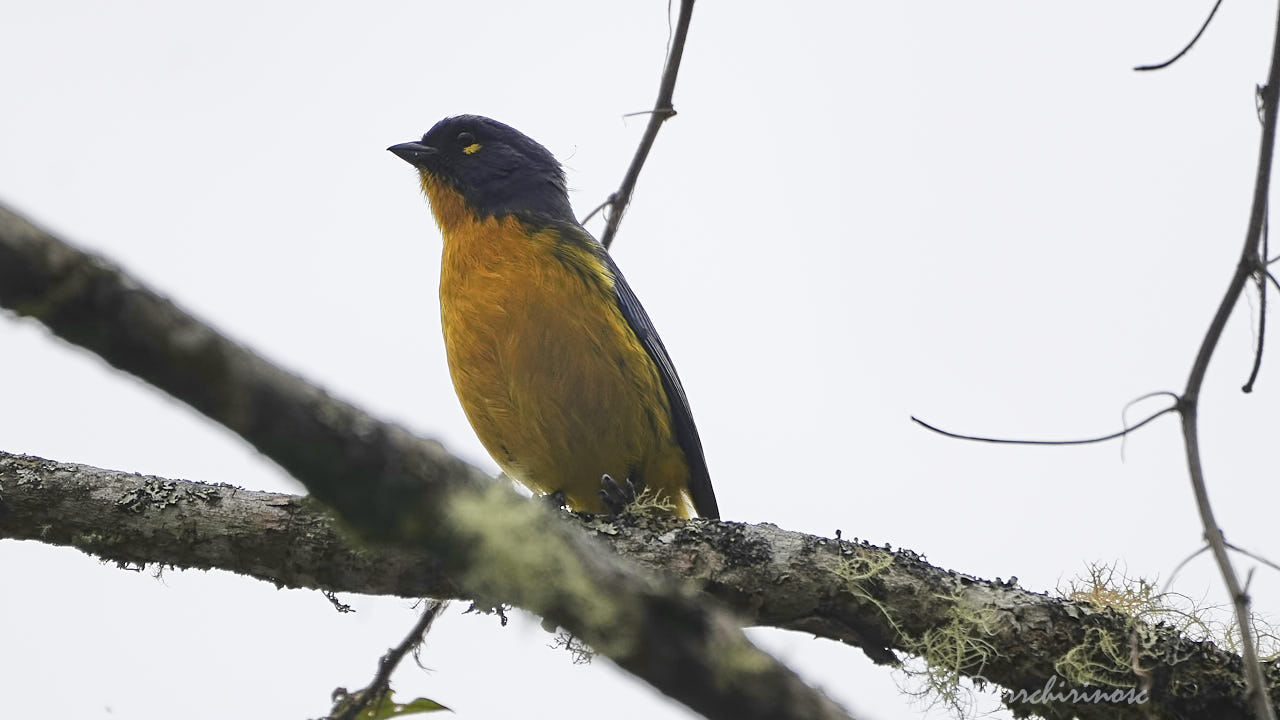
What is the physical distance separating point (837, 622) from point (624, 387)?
5.77 ft

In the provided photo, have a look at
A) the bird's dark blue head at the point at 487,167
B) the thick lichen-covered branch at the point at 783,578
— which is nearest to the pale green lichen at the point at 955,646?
the thick lichen-covered branch at the point at 783,578

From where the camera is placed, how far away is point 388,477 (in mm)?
1240

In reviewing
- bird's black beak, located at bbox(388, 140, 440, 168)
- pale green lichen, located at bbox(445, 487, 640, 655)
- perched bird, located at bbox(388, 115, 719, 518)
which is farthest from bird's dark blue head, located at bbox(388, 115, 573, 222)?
pale green lichen, located at bbox(445, 487, 640, 655)

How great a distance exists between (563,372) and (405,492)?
3678mm

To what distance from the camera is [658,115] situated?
471 cm

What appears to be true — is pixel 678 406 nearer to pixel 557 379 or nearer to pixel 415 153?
pixel 557 379

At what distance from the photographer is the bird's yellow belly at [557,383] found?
16.1 feet

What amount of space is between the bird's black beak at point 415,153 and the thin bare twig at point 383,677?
3.02m

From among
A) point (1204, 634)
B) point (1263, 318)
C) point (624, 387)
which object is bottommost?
point (1204, 634)

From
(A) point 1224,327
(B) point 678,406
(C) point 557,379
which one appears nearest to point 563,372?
(C) point 557,379

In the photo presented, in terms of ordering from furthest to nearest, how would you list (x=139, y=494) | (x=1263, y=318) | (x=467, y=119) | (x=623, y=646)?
→ (x=467, y=119)
(x=139, y=494)
(x=1263, y=318)
(x=623, y=646)

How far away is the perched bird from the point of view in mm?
4926

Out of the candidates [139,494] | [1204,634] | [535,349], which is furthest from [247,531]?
[1204,634]

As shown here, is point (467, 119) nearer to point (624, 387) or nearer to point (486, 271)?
point (486, 271)
